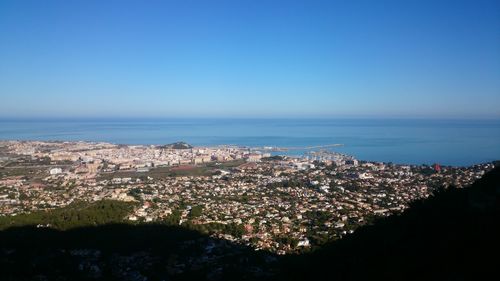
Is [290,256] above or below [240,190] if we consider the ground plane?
above

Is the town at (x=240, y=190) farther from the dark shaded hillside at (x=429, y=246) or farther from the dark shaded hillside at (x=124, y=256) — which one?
the dark shaded hillside at (x=429, y=246)

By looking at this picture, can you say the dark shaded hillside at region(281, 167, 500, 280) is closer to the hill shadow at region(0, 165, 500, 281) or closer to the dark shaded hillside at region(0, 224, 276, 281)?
the hill shadow at region(0, 165, 500, 281)

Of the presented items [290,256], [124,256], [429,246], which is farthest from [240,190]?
[429,246]

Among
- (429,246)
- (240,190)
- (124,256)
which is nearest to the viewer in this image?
(429,246)

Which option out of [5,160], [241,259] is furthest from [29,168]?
[241,259]

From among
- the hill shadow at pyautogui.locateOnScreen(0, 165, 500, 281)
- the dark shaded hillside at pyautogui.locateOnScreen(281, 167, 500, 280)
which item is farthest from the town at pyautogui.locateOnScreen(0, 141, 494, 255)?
the dark shaded hillside at pyautogui.locateOnScreen(281, 167, 500, 280)

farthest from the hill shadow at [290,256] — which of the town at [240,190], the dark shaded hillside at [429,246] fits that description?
the town at [240,190]

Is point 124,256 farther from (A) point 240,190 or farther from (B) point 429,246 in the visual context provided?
(A) point 240,190
